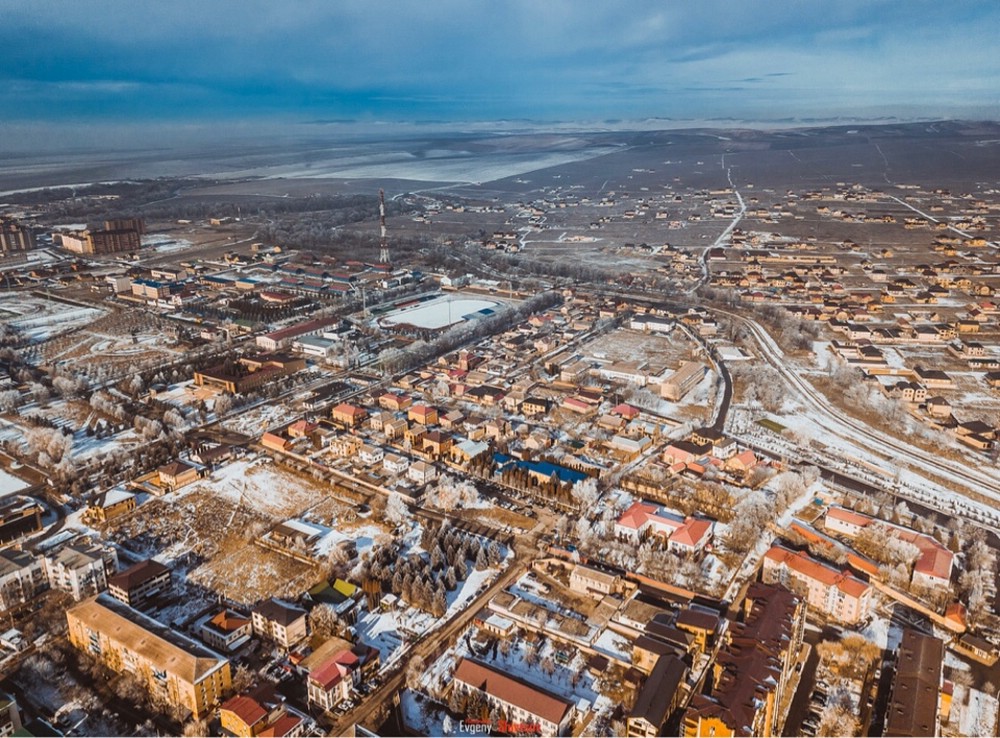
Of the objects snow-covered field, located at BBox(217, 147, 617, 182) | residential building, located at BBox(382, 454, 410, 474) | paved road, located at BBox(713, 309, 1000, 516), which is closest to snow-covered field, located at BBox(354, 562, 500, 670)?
residential building, located at BBox(382, 454, 410, 474)

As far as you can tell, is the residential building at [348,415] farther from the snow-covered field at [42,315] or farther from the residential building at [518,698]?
the snow-covered field at [42,315]

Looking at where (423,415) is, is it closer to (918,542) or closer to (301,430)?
(301,430)

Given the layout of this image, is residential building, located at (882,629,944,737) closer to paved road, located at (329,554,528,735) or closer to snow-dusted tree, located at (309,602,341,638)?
paved road, located at (329,554,528,735)

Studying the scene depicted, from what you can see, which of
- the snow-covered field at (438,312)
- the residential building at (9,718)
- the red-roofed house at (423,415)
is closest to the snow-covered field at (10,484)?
the residential building at (9,718)

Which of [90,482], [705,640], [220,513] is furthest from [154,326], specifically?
[705,640]

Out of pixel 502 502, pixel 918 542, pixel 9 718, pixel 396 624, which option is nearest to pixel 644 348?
pixel 502 502

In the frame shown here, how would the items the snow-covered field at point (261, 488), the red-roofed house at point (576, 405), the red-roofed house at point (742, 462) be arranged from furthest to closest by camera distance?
the red-roofed house at point (576, 405)
the red-roofed house at point (742, 462)
the snow-covered field at point (261, 488)

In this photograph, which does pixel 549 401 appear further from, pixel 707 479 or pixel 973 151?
pixel 973 151
